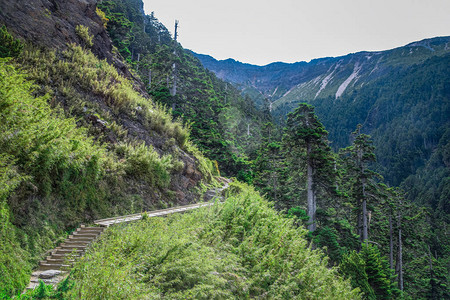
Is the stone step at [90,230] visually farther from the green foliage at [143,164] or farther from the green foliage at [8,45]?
the green foliage at [8,45]

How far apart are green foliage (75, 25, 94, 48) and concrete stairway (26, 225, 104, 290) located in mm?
11077

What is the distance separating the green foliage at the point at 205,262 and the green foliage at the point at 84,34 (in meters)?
11.1

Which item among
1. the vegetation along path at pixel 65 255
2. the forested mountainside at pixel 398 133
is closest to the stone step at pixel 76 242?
the vegetation along path at pixel 65 255

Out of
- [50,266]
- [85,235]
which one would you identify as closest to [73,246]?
[85,235]

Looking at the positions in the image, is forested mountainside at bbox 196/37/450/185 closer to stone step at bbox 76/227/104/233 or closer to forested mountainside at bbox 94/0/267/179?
forested mountainside at bbox 94/0/267/179

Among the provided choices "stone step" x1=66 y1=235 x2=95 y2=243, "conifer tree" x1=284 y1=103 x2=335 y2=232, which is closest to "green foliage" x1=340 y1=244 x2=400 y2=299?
"conifer tree" x1=284 y1=103 x2=335 y2=232

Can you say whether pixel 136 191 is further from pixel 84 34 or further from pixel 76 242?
pixel 84 34

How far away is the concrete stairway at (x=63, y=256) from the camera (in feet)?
13.3

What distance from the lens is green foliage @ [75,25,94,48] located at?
12.9 metres

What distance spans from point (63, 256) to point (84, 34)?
12.3m

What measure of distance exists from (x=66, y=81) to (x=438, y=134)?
374ft

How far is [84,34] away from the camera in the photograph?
→ 13094 mm

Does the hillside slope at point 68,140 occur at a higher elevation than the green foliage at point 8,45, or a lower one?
lower

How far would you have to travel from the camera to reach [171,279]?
457 cm
